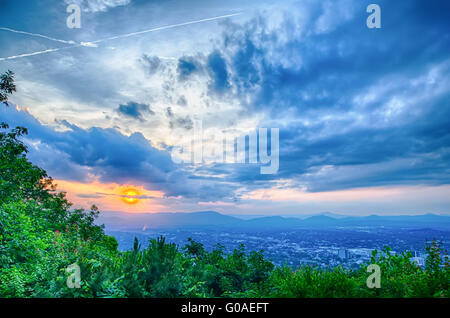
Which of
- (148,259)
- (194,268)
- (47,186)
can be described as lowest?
(194,268)

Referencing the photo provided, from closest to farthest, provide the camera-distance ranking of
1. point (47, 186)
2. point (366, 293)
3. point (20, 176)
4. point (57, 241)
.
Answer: point (366, 293) → point (57, 241) → point (20, 176) → point (47, 186)

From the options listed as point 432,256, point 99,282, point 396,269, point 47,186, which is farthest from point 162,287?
point 47,186

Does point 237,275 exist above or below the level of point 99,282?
below

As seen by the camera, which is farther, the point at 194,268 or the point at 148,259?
the point at 194,268

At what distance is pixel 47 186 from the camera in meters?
19.8

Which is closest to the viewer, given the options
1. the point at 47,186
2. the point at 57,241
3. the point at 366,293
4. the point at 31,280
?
the point at 366,293

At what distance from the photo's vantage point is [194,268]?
6.08 m

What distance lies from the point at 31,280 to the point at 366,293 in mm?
7470

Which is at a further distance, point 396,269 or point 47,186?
point 47,186

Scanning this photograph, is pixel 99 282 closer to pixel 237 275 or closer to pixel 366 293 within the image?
pixel 237 275

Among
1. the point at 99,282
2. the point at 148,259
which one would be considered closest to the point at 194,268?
the point at 148,259

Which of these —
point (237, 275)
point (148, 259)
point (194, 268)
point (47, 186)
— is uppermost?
point (47, 186)
